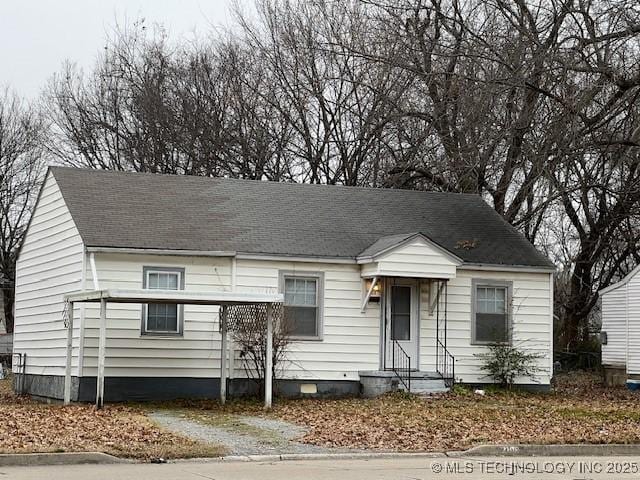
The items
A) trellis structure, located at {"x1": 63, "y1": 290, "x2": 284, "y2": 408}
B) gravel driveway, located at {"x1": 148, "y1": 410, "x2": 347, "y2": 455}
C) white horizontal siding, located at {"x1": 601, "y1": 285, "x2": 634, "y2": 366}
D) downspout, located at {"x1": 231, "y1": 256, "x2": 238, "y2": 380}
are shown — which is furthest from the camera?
white horizontal siding, located at {"x1": 601, "y1": 285, "x2": 634, "y2": 366}

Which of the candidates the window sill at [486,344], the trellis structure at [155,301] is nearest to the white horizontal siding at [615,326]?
the window sill at [486,344]

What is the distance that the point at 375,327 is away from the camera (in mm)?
25969

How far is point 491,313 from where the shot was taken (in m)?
27.1

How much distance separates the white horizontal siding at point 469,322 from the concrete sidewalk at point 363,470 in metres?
10.4

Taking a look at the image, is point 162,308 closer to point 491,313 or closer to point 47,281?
point 47,281

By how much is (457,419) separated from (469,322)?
681cm

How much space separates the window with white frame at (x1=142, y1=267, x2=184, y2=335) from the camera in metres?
24.2

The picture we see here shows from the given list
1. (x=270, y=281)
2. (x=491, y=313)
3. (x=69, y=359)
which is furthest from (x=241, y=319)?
(x=491, y=313)

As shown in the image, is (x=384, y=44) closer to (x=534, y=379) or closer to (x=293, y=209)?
(x=293, y=209)

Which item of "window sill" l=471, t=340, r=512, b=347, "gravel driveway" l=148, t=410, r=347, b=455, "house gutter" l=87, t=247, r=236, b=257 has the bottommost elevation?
"gravel driveway" l=148, t=410, r=347, b=455

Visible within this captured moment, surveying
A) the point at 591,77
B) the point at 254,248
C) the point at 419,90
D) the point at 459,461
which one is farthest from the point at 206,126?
the point at 459,461

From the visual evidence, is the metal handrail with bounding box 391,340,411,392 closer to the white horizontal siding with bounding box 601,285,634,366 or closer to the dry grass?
the dry grass

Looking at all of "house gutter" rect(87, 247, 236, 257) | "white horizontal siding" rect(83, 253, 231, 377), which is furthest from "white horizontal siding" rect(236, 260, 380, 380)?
"white horizontal siding" rect(83, 253, 231, 377)

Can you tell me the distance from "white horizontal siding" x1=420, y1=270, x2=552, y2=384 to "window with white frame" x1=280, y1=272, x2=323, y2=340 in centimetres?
258
